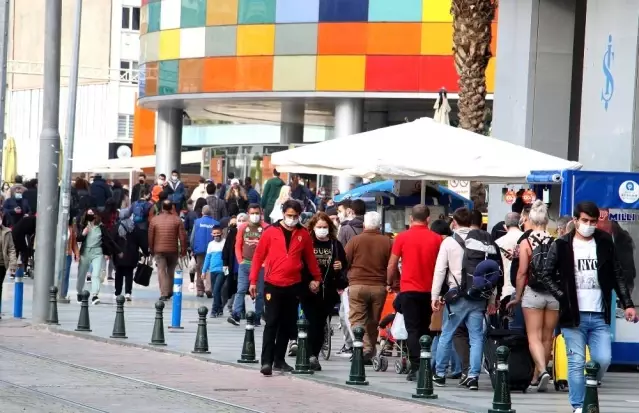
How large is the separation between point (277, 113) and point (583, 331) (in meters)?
38.3

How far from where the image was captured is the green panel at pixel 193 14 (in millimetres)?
46344

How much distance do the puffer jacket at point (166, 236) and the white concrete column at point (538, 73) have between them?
18.4 ft

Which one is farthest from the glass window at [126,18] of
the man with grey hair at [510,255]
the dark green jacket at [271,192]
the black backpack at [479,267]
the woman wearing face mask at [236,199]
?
the black backpack at [479,267]

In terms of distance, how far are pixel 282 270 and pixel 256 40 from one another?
96.7 feet

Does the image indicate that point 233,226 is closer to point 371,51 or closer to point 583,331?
point 583,331

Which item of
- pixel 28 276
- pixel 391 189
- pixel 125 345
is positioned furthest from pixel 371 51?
pixel 125 345

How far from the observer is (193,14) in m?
46.6

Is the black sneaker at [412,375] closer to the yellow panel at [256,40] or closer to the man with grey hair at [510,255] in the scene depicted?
the man with grey hair at [510,255]

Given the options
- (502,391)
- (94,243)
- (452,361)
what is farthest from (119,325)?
(502,391)

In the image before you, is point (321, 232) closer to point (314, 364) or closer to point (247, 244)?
point (314, 364)

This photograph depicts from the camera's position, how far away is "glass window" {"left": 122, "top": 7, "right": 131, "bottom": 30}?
7881 centimetres

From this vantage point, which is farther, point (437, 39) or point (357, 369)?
point (437, 39)

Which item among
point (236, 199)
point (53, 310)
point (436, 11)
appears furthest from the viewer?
point (436, 11)

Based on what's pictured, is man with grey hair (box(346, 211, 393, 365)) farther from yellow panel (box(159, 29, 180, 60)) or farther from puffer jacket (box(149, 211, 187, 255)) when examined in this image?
yellow panel (box(159, 29, 180, 60))
